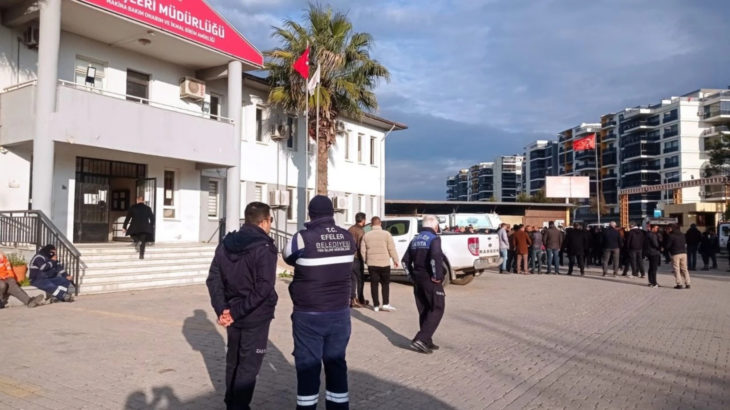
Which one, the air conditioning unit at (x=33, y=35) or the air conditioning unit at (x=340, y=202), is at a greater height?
the air conditioning unit at (x=33, y=35)

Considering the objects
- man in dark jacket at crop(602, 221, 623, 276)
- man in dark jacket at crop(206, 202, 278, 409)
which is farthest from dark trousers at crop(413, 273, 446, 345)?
man in dark jacket at crop(602, 221, 623, 276)

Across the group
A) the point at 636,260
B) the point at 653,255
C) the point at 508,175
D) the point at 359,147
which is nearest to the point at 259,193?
the point at 359,147

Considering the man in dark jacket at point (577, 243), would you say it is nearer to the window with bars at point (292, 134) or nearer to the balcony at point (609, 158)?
the window with bars at point (292, 134)

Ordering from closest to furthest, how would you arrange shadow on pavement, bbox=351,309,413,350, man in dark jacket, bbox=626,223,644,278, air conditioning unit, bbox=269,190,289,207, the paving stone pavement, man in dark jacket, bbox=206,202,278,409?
man in dark jacket, bbox=206,202,278,409 < the paving stone pavement < shadow on pavement, bbox=351,309,413,350 < man in dark jacket, bbox=626,223,644,278 < air conditioning unit, bbox=269,190,289,207

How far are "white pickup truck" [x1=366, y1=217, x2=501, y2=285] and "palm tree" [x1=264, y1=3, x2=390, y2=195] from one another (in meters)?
6.67

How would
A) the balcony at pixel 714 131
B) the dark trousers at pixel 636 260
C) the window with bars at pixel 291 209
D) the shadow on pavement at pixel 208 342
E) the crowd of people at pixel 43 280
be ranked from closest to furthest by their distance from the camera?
the shadow on pavement at pixel 208 342, the crowd of people at pixel 43 280, the dark trousers at pixel 636 260, the window with bars at pixel 291 209, the balcony at pixel 714 131

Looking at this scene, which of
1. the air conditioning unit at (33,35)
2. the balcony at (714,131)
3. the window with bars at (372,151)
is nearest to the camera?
the air conditioning unit at (33,35)

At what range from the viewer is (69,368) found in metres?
6.39

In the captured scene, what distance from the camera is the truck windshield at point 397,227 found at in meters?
16.0

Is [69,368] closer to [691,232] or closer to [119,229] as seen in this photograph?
[119,229]

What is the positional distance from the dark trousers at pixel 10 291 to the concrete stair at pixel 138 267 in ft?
6.32

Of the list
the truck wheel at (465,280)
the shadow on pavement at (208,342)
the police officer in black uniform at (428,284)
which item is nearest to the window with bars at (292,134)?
the truck wheel at (465,280)

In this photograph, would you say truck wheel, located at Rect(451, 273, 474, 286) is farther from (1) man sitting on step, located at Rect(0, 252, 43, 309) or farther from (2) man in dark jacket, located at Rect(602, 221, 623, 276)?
(1) man sitting on step, located at Rect(0, 252, 43, 309)

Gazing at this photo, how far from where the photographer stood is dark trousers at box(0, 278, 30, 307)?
10.4 metres
